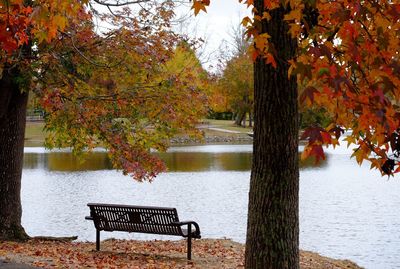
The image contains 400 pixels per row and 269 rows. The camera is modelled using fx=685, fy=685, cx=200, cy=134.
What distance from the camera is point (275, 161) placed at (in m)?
7.83

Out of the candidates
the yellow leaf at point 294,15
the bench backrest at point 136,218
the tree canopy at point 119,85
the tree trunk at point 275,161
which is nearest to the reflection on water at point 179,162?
the tree canopy at point 119,85

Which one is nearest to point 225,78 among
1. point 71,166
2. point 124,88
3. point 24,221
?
point 71,166

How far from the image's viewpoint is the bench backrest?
12.6 m

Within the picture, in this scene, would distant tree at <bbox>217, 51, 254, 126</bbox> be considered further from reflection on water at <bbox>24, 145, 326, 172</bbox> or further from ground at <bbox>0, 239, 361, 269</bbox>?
ground at <bbox>0, 239, 361, 269</bbox>

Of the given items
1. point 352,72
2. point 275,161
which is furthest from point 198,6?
point 275,161

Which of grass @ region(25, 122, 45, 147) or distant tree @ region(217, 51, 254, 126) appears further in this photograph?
→ distant tree @ region(217, 51, 254, 126)

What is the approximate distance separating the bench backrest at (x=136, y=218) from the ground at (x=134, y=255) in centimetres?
49

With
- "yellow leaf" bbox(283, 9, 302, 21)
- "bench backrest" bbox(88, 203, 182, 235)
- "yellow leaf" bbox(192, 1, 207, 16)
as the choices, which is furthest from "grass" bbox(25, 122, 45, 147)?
"yellow leaf" bbox(283, 9, 302, 21)

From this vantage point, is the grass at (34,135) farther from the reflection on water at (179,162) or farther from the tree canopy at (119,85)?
the tree canopy at (119,85)

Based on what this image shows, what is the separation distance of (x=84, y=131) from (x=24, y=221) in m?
7.06

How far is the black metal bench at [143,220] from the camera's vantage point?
12.5 metres

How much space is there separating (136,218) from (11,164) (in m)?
3.17

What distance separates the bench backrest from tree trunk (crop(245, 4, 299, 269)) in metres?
4.50

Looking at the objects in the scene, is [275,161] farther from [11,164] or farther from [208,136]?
[208,136]
